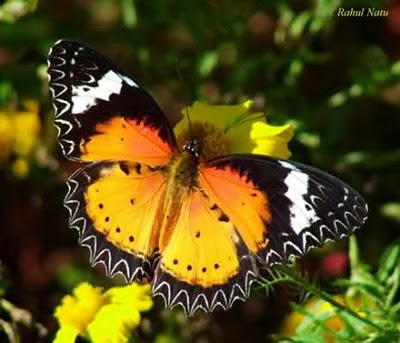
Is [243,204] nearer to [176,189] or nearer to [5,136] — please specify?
[176,189]

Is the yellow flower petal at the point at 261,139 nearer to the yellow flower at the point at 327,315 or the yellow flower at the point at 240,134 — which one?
the yellow flower at the point at 240,134

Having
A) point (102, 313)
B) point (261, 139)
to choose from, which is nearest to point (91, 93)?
point (261, 139)

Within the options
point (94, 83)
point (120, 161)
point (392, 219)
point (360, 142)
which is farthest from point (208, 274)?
point (360, 142)

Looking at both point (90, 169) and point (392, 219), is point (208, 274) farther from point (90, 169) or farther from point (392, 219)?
point (392, 219)

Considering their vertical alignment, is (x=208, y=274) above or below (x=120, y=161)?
below

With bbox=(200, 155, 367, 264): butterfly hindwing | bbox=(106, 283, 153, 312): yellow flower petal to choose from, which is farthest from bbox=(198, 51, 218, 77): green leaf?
bbox=(200, 155, 367, 264): butterfly hindwing
